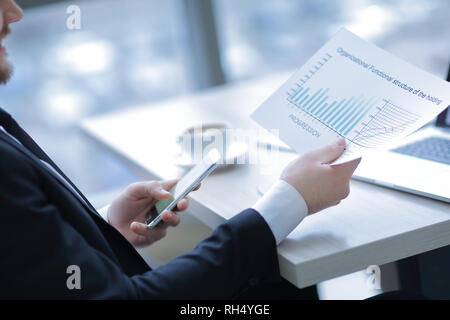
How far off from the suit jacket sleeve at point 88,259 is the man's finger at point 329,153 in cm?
13

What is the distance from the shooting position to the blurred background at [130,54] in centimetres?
240

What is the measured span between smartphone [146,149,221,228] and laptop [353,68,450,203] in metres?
0.26

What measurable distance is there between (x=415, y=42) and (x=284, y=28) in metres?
0.81

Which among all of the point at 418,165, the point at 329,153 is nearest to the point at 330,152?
the point at 329,153

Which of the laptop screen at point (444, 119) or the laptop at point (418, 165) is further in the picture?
the laptop screen at point (444, 119)

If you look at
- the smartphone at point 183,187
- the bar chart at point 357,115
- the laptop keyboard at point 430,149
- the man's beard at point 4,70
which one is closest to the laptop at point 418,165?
the laptop keyboard at point 430,149

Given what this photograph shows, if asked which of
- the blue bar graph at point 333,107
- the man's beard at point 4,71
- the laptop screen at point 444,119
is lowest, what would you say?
the laptop screen at point 444,119

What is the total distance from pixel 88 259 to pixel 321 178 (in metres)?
0.34

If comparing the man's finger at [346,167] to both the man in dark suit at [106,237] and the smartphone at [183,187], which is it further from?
the smartphone at [183,187]

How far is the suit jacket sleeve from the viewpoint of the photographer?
65cm

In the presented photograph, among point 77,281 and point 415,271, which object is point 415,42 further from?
point 77,281

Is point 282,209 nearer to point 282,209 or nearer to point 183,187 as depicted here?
point 282,209

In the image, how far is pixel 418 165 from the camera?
0.94 m
